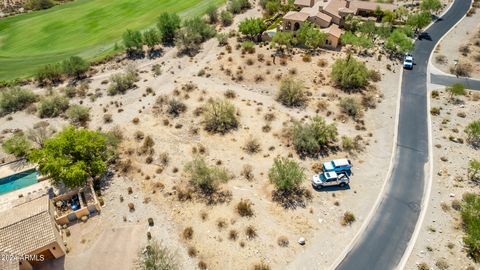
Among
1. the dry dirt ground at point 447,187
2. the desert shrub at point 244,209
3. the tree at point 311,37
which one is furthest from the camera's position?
the tree at point 311,37

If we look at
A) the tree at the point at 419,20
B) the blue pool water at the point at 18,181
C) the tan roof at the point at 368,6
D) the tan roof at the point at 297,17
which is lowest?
the blue pool water at the point at 18,181

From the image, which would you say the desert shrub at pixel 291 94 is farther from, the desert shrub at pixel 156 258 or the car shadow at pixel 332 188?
the desert shrub at pixel 156 258

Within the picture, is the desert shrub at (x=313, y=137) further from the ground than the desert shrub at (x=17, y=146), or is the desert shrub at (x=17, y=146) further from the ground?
the desert shrub at (x=17, y=146)

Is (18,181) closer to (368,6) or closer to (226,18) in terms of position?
(226,18)

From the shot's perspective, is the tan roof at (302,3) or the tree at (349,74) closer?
the tree at (349,74)

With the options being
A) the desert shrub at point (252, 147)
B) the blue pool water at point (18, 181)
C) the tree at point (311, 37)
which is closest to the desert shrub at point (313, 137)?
the desert shrub at point (252, 147)

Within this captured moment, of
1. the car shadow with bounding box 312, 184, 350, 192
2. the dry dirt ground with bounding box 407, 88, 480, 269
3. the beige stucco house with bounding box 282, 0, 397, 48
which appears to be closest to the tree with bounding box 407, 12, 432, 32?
the beige stucco house with bounding box 282, 0, 397, 48

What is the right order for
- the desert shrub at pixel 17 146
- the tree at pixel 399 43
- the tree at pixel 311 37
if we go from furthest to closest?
the tree at pixel 311 37, the tree at pixel 399 43, the desert shrub at pixel 17 146
